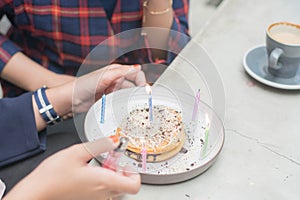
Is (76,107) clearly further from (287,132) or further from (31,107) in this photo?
(287,132)

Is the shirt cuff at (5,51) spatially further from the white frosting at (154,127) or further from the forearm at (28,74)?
the white frosting at (154,127)

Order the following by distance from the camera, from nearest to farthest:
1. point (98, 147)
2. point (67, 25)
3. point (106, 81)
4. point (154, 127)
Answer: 1. point (98, 147)
2. point (154, 127)
3. point (106, 81)
4. point (67, 25)

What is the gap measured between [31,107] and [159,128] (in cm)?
29

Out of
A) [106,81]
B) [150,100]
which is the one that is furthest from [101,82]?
[150,100]

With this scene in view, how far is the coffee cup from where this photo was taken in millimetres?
912

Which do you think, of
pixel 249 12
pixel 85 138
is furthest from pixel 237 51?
pixel 85 138

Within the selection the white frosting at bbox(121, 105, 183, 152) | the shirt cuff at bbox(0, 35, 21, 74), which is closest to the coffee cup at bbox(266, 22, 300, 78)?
the white frosting at bbox(121, 105, 183, 152)

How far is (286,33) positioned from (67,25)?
0.52 metres

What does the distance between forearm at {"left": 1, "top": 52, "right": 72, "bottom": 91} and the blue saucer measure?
1.51 feet

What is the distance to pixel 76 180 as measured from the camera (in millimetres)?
666

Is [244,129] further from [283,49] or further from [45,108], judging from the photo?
[45,108]

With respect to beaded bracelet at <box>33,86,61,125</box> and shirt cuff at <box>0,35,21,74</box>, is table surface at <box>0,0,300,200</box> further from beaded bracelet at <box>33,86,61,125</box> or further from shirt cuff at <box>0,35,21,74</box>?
shirt cuff at <box>0,35,21,74</box>

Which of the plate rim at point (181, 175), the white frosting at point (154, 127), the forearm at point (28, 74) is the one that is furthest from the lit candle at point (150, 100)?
the forearm at point (28, 74)

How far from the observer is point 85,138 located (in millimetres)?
780
